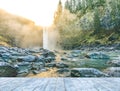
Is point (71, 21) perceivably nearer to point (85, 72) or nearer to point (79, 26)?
point (79, 26)

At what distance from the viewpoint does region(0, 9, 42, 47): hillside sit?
136062mm

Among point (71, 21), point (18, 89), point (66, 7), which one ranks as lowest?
point (18, 89)

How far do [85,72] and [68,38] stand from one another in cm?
12796

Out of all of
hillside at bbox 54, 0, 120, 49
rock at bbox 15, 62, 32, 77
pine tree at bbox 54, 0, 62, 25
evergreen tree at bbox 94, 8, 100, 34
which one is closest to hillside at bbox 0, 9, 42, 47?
hillside at bbox 54, 0, 120, 49

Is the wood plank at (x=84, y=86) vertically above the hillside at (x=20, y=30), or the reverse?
the hillside at (x=20, y=30)

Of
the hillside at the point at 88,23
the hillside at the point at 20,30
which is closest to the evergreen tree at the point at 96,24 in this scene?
the hillside at the point at 88,23

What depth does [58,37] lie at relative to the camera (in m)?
156

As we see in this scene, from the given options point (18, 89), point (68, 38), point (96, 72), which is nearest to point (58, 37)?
point (68, 38)

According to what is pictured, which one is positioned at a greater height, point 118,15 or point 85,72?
point 118,15

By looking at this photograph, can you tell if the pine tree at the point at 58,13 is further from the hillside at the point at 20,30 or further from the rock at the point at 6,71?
the rock at the point at 6,71

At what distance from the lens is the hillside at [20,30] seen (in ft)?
446

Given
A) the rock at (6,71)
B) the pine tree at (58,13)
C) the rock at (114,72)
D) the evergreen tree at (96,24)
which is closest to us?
the rock at (6,71)

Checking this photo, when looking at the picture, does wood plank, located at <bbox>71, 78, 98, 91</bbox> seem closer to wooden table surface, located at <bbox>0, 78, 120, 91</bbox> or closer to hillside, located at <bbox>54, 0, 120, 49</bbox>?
wooden table surface, located at <bbox>0, 78, 120, 91</bbox>

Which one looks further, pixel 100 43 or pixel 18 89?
pixel 100 43
